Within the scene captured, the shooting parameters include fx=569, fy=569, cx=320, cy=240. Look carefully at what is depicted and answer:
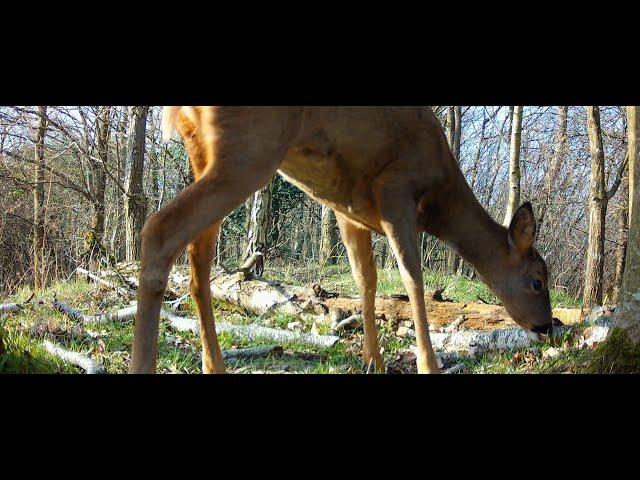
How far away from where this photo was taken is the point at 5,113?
11.7 metres

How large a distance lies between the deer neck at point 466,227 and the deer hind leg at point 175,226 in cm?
194

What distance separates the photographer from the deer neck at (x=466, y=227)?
4.97 metres

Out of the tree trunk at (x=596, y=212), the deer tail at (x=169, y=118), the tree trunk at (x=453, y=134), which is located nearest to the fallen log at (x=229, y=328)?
the deer tail at (x=169, y=118)

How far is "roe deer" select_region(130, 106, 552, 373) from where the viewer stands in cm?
353

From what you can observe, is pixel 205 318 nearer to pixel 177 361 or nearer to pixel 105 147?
pixel 177 361

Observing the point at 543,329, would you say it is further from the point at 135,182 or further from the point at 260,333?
the point at 135,182

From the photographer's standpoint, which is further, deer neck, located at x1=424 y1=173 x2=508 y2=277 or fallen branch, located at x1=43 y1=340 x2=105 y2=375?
deer neck, located at x1=424 y1=173 x2=508 y2=277

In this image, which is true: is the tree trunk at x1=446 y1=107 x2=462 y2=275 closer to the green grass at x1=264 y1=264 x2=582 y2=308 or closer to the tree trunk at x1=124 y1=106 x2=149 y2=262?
the green grass at x1=264 y1=264 x2=582 y2=308

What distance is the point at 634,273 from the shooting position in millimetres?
3975

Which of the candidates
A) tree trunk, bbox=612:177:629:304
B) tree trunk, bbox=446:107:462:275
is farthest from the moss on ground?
tree trunk, bbox=446:107:462:275

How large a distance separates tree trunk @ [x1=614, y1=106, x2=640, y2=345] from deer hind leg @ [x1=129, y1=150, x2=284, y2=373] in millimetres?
2728

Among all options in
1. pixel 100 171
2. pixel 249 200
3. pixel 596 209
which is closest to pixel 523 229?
Answer: pixel 596 209

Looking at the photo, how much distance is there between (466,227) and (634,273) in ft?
4.82

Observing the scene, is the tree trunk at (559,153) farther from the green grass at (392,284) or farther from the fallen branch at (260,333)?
the fallen branch at (260,333)
